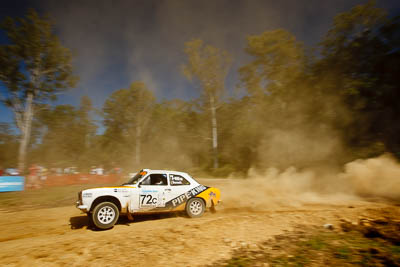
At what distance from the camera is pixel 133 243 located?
494 cm

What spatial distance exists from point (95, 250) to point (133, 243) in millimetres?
Answer: 754

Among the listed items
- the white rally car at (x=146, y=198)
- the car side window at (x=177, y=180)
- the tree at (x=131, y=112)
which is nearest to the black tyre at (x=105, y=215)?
the white rally car at (x=146, y=198)

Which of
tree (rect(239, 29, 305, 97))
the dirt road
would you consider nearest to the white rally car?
the dirt road

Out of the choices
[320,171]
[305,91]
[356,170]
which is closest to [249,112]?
[305,91]

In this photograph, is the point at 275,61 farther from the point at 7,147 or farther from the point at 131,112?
the point at 7,147

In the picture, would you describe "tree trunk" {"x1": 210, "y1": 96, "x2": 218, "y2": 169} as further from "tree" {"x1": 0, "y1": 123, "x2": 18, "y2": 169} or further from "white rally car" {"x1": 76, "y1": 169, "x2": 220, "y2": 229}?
"tree" {"x1": 0, "y1": 123, "x2": 18, "y2": 169}

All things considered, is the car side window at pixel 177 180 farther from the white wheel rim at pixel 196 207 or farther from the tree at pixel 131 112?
the tree at pixel 131 112

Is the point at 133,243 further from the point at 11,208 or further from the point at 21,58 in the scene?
the point at 21,58

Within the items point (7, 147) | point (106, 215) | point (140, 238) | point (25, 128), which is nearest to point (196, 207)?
point (140, 238)

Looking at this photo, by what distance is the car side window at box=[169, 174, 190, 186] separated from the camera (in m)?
7.53

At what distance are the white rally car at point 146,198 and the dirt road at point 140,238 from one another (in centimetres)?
42

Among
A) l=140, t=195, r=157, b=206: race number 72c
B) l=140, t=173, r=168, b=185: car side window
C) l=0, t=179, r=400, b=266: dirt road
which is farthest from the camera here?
l=140, t=173, r=168, b=185: car side window

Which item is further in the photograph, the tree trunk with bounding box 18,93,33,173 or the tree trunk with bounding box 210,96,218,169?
Answer: the tree trunk with bounding box 210,96,218,169

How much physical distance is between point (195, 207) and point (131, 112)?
1320 inches
